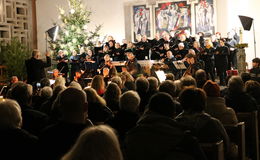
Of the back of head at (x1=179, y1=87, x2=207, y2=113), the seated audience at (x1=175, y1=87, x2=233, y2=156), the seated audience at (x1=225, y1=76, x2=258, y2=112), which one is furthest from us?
the seated audience at (x1=225, y1=76, x2=258, y2=112)

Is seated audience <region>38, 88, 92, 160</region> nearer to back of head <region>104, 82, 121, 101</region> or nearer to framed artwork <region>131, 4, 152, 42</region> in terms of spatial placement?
back of head <region>104, 82, 121, 101</region>

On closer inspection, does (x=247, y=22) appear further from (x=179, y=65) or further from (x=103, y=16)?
(x=103, y=16)

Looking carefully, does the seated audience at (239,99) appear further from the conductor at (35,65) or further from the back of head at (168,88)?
the conductor at (35,65)

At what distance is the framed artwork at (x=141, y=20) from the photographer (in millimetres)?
19391

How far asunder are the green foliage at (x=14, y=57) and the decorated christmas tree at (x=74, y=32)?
244cm

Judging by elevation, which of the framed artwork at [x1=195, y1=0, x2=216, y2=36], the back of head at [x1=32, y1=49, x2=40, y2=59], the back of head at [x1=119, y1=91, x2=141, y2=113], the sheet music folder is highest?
the framed artwork at [x1=195, y1=0, x2=216, y2=36]

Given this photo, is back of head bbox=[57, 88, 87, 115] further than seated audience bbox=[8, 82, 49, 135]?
No

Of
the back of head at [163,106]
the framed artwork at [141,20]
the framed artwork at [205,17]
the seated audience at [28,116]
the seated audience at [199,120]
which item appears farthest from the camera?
the framed artwork at [141,20]

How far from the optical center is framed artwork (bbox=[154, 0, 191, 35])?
18.7 m

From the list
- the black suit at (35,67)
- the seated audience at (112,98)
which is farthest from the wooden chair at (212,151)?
the black suit at (35,67)

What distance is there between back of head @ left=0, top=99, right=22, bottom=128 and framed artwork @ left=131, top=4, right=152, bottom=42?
53.5ft

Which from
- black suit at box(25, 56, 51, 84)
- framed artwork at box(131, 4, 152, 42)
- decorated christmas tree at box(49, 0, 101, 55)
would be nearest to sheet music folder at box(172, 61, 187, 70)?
black suit at box(25, 56, 51, 84)

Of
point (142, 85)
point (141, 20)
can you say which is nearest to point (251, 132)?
point (142, 85)

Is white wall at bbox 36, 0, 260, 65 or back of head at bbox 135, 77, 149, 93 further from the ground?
white wall at bbox 36, 0, 260, 65
